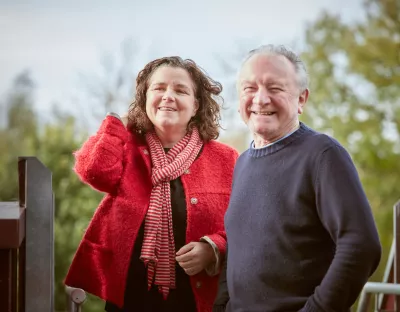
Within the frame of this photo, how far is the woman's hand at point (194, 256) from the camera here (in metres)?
1.95

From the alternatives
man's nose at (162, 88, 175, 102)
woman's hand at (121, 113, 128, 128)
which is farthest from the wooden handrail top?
man's nose at (162, 88, 175, 102)

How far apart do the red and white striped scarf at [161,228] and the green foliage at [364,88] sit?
474 cm

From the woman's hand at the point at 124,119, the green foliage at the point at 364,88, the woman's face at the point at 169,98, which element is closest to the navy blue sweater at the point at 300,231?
the woman's face at the point at 169,98

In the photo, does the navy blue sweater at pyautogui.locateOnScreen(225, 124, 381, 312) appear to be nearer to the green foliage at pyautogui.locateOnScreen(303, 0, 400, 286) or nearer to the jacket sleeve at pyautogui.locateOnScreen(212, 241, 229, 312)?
the jacket sleeve at pyautogui.locateOnScreen(212, 241, 229, 312)

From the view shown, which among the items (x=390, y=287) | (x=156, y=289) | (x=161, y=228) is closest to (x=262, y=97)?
(x=161, y=228)

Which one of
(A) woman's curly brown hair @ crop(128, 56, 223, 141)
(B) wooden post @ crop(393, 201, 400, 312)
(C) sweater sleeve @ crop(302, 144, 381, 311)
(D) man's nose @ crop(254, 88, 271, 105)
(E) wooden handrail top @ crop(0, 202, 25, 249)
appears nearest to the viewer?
(C) sweater sleeve @ crop(302, 144, 381, 311)

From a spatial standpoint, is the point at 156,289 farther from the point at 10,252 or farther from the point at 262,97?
the point at 262,97

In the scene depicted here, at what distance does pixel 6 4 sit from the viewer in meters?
6.34

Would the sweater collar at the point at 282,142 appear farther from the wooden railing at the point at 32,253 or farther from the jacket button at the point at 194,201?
the wooden railing at the point at 32,253

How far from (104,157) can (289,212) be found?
666 mm

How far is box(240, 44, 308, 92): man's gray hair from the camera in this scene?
174 centimetres

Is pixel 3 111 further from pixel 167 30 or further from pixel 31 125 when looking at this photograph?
pixel 167 30

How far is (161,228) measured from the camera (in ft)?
6.53

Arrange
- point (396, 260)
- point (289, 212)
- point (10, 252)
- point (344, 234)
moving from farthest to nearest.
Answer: point (396, 260), point (10, 252), point (289, 212), point (344, 234)
